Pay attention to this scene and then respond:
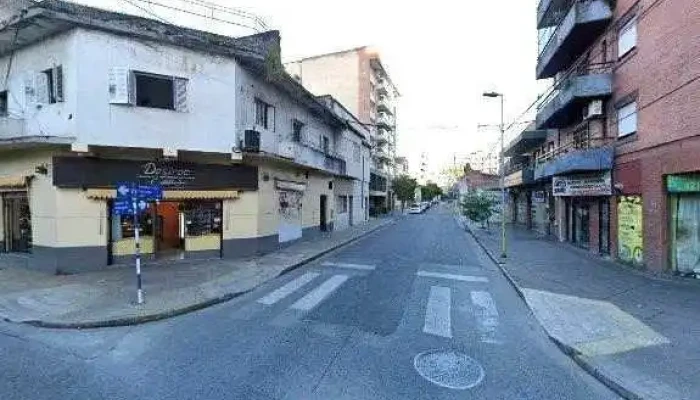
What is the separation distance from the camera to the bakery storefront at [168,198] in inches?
494

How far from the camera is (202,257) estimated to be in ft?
47.8

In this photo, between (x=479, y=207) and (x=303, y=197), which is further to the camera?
(x=479, y=207)

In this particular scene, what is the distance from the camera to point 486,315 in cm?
846

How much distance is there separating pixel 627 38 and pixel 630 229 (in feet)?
19.5

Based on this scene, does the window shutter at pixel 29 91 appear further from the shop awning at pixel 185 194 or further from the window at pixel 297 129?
the window at pixel 297 129

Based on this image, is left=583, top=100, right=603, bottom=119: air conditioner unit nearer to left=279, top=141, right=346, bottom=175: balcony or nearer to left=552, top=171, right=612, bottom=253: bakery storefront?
left=552, top=171, right=612, bottom=253: bakery storefront

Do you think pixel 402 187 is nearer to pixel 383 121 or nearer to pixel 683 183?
pixel 383 121

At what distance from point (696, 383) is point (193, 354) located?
6180mm

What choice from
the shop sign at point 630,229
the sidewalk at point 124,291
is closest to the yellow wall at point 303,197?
the sidewalk at point 124,291

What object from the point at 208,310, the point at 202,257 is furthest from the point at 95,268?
the point at 208,310

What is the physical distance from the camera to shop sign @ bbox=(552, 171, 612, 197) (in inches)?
599

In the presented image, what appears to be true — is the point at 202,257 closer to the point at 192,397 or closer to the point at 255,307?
the point at 255,307

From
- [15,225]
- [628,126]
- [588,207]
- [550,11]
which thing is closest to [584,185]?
[588,207]

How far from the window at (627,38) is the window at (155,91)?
1376cm
